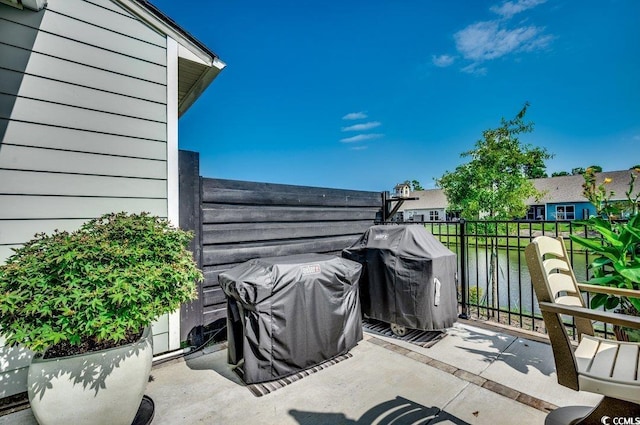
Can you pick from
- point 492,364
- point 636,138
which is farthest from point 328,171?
point 492,364

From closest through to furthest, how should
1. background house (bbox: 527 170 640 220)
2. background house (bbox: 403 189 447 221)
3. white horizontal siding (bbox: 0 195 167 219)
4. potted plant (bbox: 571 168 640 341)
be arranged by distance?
potted plant (bbox: 571 168 640 341) → white horizontal siding (bbox: 0 195 167 219) → background house (bbox: 527 170 640 220) → background house (bbox: 403 189 447 221)

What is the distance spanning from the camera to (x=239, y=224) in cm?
317

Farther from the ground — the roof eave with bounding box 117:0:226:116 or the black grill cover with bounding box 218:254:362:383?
the roof eave with bounding box 117:0:226:116

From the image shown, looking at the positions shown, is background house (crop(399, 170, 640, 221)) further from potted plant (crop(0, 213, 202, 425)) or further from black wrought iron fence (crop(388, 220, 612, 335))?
potted plant (crop(0, 213, 202, 425))

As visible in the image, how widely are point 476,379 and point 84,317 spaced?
271cm

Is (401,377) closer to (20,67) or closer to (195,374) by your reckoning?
(195,374)

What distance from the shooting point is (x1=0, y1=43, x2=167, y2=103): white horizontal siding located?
2.07m

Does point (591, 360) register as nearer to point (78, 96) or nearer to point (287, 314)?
point (287, 314)

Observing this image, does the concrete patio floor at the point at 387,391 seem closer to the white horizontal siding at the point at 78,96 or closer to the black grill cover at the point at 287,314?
the black grill cover at the point at 287,314

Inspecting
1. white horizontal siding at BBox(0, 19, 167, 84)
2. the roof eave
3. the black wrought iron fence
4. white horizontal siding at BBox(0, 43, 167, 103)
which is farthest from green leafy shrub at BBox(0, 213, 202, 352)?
the black wrought iron fence

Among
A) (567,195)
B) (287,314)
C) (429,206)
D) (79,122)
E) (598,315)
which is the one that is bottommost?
(287,314)

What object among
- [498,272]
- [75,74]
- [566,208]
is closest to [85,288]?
[75,74]

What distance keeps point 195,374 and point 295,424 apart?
1.12m

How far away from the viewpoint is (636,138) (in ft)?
37.6
